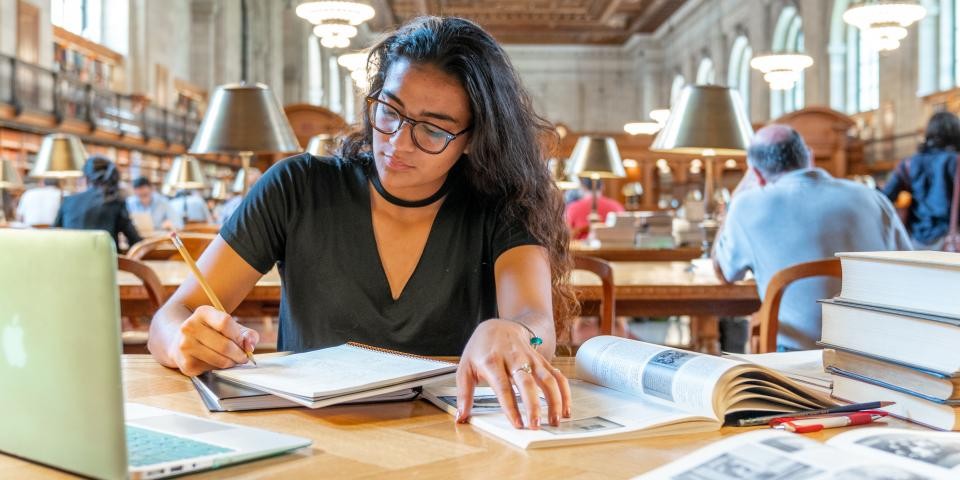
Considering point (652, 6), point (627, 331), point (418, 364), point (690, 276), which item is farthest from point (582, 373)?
point (652, 6)

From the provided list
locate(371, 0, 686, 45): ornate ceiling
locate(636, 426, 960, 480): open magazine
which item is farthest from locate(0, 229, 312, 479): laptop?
locate(371, 0, 686, 45): ornate ceiling

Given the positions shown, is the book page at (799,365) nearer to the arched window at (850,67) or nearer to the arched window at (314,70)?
the arched window at (850,67)

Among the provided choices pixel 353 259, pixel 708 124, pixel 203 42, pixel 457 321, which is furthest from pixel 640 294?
pixel 203 42

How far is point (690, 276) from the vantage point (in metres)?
3.74

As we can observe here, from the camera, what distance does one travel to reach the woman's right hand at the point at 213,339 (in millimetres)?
1375

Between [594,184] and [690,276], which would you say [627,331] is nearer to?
[594,184]

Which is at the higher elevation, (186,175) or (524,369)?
(186,175)

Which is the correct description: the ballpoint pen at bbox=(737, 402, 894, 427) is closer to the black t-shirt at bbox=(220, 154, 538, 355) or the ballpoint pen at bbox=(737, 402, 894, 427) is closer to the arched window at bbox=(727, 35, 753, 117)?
the black t-shirt at bbox=(220, 154, 538, 355)

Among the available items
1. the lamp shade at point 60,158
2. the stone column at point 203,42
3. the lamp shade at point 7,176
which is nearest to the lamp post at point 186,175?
the lamp shade at point 7,176

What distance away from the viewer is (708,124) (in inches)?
167

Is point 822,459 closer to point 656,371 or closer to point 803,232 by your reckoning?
point 656,371

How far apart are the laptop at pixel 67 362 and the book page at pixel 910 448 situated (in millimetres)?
646

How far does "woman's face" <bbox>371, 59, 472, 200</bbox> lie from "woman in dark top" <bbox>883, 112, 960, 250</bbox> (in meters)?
4.76

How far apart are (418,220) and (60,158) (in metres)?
6.45
